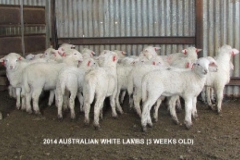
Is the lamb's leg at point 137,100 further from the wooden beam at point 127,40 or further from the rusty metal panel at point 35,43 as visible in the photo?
the rusty metal panel at point 35,43

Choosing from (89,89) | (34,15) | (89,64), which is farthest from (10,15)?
(89,89)

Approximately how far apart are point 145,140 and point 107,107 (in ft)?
10.5

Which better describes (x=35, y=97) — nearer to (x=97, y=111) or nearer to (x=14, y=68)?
(x=14, y=68)

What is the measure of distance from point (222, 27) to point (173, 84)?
15.6ft

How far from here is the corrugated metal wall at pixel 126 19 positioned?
13.5 m

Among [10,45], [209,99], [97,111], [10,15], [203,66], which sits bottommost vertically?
[209,99]

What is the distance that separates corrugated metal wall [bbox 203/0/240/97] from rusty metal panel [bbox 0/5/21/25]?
5820 mm

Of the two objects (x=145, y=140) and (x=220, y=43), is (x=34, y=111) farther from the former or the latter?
(x=220, y=43)

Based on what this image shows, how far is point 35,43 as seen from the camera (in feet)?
46.4

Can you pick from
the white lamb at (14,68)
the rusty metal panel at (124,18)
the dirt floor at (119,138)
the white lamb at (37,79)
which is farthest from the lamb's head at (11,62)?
the rusty metal panel at (124,18)

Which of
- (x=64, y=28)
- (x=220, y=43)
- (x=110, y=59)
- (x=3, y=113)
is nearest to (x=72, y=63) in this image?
(x=110, y=59)

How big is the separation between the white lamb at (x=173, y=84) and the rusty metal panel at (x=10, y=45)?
17.2ft

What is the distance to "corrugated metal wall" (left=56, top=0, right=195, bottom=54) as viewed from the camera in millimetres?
13531

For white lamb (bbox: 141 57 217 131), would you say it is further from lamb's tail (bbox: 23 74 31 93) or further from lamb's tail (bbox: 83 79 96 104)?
lamb's tail (bbox: 23 74 31 93)
